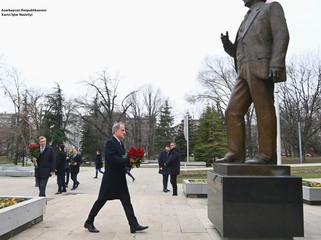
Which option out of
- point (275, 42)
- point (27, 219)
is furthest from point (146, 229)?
point (275, 42)

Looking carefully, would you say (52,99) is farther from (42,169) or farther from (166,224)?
(166,224)

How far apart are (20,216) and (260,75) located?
471 cm

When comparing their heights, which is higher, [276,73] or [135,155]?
[276,73]

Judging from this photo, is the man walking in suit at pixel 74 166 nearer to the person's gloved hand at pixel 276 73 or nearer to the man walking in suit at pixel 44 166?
the man walking in suit at pixel 44 166

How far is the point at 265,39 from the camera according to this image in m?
5.04

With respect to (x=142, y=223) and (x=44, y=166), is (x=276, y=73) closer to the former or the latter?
(x=142, y=223)

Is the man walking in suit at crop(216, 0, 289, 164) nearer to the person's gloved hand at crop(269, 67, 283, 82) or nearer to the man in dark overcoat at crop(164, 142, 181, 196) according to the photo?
the person's gloved hand at crop(269, 67, 283, 82)

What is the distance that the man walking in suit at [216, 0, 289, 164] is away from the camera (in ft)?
15.9

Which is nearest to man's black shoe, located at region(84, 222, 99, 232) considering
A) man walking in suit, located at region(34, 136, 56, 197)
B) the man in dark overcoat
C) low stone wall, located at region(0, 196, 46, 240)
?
low stone wall, located at region(0, 196, 46, 240)

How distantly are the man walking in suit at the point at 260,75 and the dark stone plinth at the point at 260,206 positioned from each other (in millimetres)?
507

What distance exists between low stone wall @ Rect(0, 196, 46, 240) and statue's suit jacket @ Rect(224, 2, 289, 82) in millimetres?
4599


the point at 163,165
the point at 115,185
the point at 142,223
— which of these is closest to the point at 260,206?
the point at 115,185

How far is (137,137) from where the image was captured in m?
61.1

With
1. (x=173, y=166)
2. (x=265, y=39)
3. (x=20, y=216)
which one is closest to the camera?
(x=265, y=39)
